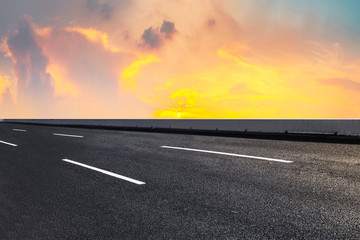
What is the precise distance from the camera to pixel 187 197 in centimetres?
470

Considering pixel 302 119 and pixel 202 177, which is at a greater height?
pixel 302 119

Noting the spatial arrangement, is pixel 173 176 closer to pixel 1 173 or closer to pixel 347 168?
pixel 347 168

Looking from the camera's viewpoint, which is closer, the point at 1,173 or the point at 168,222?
the point at 168,222

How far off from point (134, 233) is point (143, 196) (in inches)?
55.9

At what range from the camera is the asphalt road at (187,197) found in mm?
3506

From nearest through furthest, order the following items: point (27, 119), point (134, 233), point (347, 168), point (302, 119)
Result: 1. point (134, 233)
2. point (347, 168)
3. point (302, 119)
4. point (27, 119)

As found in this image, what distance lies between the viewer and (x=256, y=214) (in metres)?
3.85

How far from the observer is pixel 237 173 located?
20.3 feet

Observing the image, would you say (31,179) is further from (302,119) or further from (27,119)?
(27,119)

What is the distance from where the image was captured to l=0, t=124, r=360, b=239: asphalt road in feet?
11.5

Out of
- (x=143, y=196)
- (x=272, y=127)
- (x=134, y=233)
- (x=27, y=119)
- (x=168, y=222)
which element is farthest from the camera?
(x=27, y=119)

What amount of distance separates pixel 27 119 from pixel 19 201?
43945mm

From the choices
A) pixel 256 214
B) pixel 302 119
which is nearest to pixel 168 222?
pixel 256 214

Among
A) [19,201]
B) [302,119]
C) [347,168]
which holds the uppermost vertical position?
[302,119]
